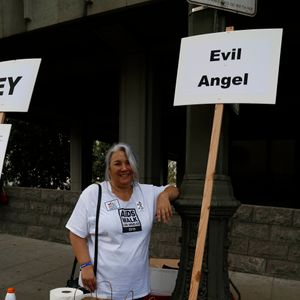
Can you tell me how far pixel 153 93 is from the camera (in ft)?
35.2

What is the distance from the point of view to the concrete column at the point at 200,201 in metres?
3.04

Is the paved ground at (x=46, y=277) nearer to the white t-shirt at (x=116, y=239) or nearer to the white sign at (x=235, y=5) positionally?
the white t-shirt at (x=116, y=239)

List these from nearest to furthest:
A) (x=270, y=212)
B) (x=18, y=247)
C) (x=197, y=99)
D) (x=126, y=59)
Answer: (x=197, y=99) → (x=270, y=212) → (x=18, y=247) → (x=126, y=59)

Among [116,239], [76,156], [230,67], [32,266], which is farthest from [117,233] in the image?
[76,156]

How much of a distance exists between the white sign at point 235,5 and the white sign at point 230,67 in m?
0.27

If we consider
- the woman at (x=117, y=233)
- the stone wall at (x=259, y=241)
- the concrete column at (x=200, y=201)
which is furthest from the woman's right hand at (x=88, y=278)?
the stone wall at (x=259, y=241)

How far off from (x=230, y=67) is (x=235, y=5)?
59cm

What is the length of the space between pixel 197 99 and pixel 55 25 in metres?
6.08

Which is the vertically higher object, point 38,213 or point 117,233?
point 117,233

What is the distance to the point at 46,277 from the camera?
5.14 meters

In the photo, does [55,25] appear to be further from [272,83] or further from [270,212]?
[272,83]

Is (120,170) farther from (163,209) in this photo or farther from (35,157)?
(35,157)

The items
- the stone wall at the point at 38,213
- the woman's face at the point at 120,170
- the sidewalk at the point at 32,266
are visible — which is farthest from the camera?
the stone wall at the point at 38,213

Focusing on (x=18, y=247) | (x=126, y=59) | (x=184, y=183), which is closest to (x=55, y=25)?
(x=126, y=59)
